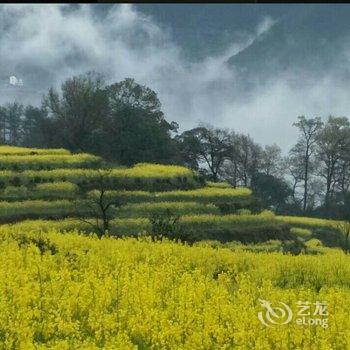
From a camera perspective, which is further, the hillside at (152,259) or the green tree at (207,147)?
the green tree at (207,147)

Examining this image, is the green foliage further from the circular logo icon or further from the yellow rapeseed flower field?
the circular logo icon

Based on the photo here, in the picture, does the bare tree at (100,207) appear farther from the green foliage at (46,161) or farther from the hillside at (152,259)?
the green foliage at (46,161)

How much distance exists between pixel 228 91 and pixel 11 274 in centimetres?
324

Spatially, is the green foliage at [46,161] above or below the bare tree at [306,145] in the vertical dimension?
below

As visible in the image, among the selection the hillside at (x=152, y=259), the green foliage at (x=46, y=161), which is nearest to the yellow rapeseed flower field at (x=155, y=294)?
the hillside at (x=152, y=259)

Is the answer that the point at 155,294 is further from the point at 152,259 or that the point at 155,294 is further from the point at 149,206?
the point at 149,206

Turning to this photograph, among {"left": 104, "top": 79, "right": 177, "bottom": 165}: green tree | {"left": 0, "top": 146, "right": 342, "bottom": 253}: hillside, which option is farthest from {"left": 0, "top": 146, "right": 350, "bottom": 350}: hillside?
{"left": 104, "top": 79, "right": 177, "bottom": 165}: green tree

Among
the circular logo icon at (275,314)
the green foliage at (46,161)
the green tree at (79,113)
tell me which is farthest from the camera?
the green foliage at (46,161)

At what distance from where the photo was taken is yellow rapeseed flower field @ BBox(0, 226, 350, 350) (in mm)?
5926

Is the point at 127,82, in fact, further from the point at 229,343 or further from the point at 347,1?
the point at 229,343

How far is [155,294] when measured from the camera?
695cm

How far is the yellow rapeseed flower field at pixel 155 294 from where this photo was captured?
593cm

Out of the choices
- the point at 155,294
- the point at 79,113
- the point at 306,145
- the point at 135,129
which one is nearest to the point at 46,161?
the point at 79,113

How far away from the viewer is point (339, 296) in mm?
6359
